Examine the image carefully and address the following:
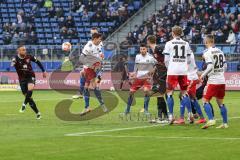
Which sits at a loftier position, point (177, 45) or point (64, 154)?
point (177, 45)

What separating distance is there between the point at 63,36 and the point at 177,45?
Result: 102 ft

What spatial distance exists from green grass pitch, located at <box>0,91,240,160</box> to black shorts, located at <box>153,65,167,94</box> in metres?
1.28

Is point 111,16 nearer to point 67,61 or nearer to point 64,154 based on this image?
point 67,61

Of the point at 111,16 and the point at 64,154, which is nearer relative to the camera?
the point at 64,154

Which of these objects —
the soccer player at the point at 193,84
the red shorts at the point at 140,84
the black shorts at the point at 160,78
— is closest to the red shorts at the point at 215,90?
the soccer player at the point at 193,84

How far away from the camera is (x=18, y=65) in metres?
22.5

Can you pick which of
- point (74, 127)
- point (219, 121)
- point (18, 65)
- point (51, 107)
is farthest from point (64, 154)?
point (51, 107)

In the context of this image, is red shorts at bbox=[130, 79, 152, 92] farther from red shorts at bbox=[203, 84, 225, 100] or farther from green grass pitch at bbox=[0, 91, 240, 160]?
red shorts at bbox=[203, 84, 225, 100]

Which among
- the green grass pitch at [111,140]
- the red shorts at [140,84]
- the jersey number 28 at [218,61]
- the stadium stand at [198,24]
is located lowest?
the green grass pitch at [111,140]

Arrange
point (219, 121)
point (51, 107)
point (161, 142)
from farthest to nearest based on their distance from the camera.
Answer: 1. point (51, 107)
2. point (219, 121)
3. point (161, 142)

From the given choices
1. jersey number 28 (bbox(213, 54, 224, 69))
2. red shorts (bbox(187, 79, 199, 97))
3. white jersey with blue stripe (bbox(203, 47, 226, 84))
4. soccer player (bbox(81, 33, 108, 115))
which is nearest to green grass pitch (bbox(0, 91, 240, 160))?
red shorts (bbox(187, 79, 199, 97))

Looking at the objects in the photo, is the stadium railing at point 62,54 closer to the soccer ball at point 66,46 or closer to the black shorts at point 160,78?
the soccer ball at point 66,46

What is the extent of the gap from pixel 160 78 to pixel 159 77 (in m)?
0.07

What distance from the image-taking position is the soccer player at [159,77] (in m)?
20.0
